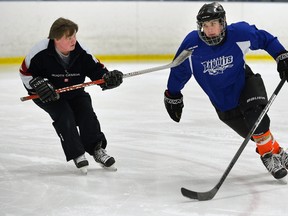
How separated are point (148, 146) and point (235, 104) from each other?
0.89 m

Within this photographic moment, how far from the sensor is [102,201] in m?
2.49

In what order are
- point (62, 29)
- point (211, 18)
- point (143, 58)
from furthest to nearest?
point (143, 58), point (62, 29), point (211, 18)

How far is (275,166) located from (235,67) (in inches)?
19.1

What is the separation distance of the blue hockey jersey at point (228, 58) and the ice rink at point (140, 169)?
1.41ft

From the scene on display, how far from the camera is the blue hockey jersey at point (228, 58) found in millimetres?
2705

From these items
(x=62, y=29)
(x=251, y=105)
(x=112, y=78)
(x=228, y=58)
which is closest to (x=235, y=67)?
(x=228, y=58)

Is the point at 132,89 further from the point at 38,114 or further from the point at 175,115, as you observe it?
the point at 175,115

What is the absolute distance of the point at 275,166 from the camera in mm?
2738

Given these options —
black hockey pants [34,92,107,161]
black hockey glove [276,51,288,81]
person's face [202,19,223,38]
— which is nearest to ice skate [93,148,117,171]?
black hockey pants [34,92,107,161]

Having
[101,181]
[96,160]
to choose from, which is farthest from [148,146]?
[101,181]

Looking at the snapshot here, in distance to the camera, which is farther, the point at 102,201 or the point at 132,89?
the point at 132,89

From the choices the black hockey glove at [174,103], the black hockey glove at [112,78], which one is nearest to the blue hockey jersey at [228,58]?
the black hockey glove at [174,103]

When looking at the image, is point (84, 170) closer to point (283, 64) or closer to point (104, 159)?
point (104, 159)

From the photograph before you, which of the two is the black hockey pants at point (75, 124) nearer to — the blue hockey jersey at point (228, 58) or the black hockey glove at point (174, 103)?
the black hockey glove at point (174, 103)
